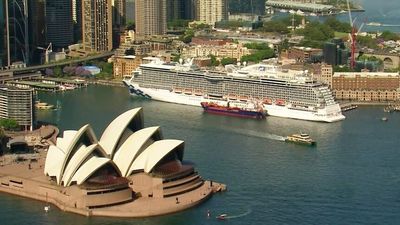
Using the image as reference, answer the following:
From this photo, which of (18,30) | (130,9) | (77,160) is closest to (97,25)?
(18,30)

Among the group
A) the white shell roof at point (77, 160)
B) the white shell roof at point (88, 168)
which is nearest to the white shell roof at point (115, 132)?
the white shell roof at point (77, 160)

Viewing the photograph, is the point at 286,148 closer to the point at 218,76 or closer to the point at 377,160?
the point at 377,160

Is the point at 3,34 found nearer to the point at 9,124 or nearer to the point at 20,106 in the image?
the point at 20,106

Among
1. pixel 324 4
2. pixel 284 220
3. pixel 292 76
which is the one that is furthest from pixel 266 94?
pixel 324 4

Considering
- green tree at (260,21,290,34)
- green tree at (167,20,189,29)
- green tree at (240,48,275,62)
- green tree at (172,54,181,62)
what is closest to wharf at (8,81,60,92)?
green tree at (172,54,181,62)

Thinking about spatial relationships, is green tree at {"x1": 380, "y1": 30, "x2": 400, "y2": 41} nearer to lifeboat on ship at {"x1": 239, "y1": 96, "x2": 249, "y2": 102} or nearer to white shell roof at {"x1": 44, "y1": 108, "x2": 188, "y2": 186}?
lifeboat on ship at {"x1": 239, "y1": 96, "x2": 249, "y2": 102}

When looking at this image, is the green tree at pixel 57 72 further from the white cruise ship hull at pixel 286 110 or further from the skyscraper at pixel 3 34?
the white cruise ship hull at pixel 286 110
